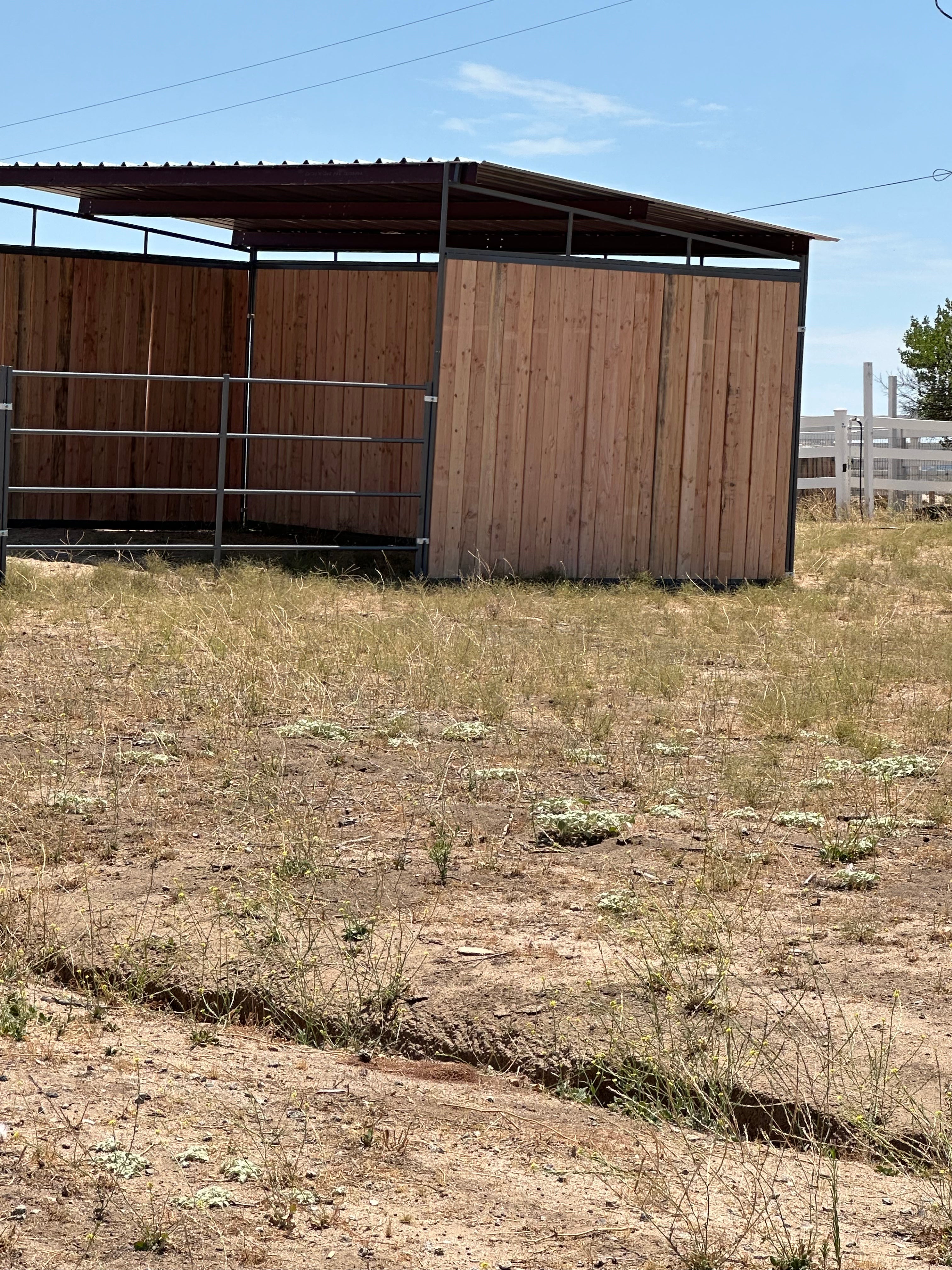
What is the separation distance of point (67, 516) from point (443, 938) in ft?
40.7

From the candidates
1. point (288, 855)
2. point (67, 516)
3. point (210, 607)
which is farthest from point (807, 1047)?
point (67, 516)

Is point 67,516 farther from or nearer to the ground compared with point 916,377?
nearer to the ground

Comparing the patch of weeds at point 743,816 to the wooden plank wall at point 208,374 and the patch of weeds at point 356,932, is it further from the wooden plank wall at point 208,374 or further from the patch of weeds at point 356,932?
the wooden plank wall at point 208,374

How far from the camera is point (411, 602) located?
11.1m

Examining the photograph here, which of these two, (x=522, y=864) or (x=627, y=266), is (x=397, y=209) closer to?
(x=627, y=266)

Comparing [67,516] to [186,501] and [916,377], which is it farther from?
[916,377]

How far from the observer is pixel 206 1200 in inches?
119

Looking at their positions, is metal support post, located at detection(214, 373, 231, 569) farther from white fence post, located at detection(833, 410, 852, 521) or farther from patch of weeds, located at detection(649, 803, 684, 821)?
white fence post, located at detection(833, 410, 852, 521)

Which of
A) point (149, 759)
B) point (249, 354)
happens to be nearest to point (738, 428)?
point (249, 354)

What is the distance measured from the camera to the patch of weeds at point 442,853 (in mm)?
5125

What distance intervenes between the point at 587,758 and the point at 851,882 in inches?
72.2

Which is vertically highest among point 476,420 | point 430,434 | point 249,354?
point 249,354

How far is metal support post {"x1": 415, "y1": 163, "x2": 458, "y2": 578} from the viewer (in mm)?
12312

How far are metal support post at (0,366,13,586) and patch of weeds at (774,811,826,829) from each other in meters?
6.91
